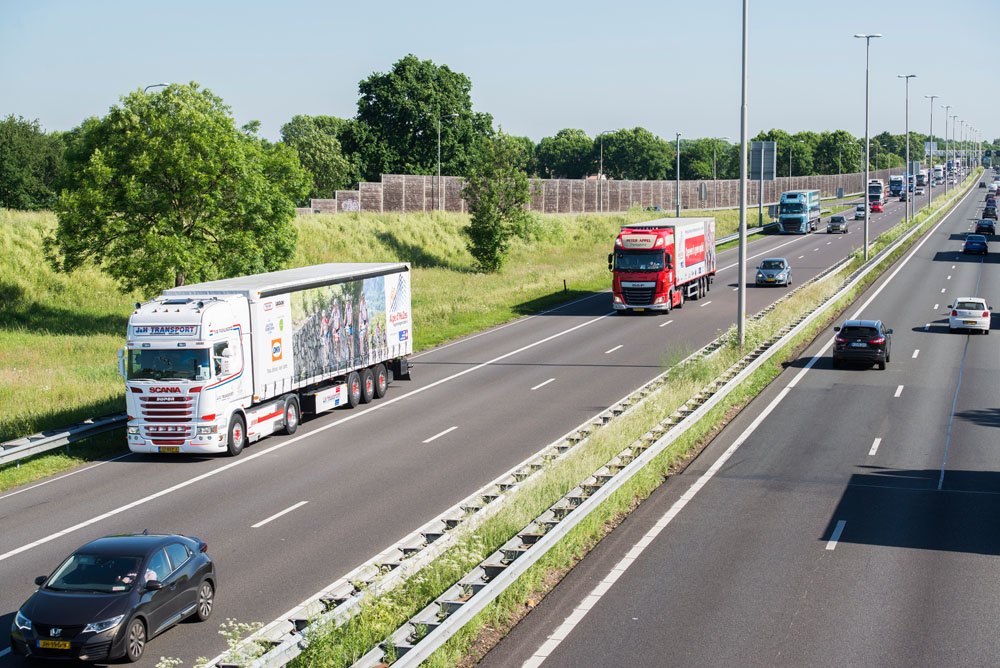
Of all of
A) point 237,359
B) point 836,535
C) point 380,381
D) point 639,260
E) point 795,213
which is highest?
point 795,213

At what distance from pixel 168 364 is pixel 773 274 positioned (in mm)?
43367

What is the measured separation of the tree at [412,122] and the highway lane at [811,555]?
89.8 metres

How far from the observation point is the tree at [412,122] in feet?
381

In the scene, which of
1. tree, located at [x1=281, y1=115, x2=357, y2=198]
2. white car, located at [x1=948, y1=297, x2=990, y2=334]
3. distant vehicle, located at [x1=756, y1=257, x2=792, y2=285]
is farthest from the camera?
tree, located at [x1=281, y1=115, x2=357, y2=198]

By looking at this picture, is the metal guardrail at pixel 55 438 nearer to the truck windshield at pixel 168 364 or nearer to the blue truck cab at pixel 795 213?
the truck windshield at pixel 168 364

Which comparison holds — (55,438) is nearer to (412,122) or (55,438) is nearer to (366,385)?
(366,385)

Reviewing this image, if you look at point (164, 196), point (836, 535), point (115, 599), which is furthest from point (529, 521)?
point (164, 196)

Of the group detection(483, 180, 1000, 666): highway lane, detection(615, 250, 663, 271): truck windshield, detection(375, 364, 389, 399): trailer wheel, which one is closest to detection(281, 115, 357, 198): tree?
detection(615, 250, 663, 271): truck windshield

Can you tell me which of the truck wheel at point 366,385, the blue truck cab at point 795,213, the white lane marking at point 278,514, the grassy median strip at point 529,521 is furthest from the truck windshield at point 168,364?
the blue truck cab at point 795,213

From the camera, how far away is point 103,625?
13.3m

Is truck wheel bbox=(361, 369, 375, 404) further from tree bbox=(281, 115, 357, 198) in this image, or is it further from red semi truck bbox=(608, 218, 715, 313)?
tree bbox=(281, 115, 357, 198)

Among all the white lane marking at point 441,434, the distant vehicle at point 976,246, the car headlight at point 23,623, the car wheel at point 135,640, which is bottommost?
the white lane marking at point 441,434

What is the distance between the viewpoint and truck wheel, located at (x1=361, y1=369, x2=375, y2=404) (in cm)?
3247

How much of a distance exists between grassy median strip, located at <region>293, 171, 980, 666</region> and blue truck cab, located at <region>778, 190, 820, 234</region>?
69787 millimetres
